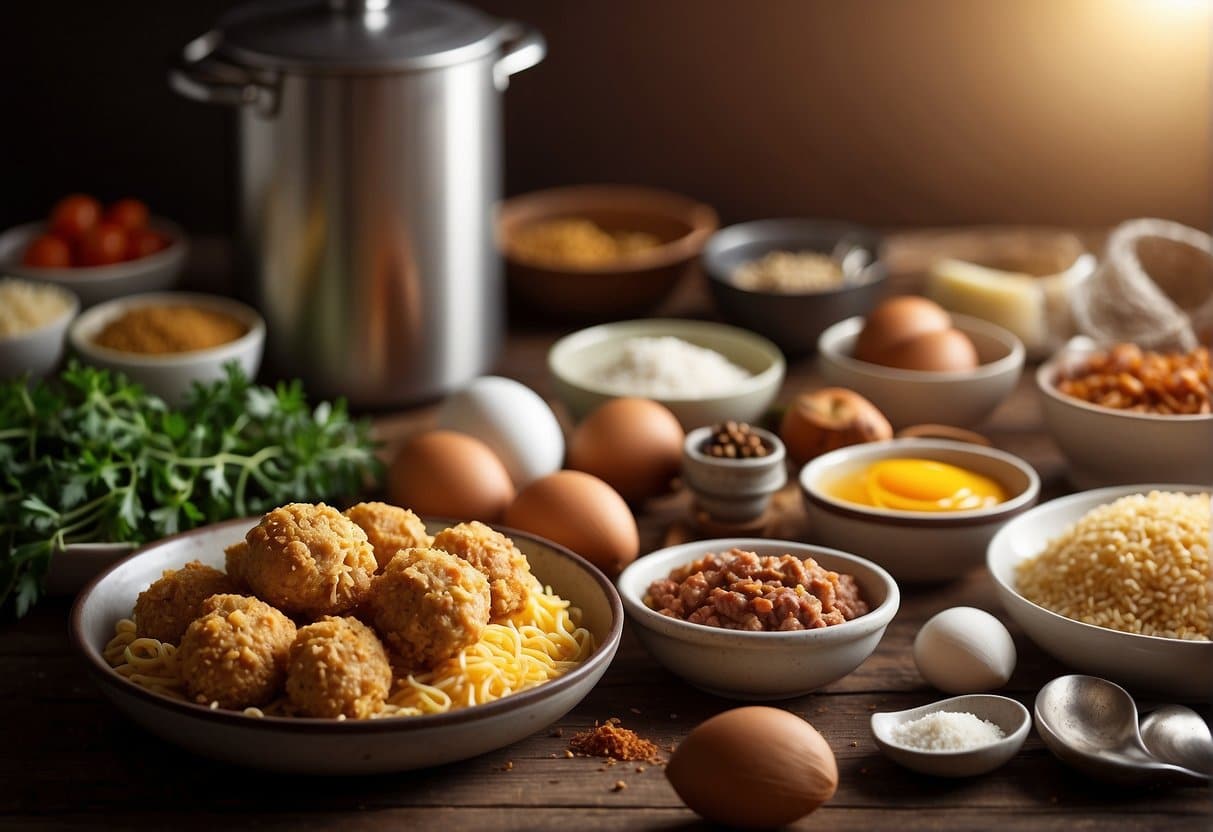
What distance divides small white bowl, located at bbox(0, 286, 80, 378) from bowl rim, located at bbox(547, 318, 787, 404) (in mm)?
882

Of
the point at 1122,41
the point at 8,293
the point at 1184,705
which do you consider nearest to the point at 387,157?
the point at 8,293

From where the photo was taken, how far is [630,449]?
2.13 metres

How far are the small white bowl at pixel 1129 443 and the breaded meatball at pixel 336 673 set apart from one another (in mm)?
1228

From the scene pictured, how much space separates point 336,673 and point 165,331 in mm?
1197

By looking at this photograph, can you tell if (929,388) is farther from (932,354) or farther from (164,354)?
(164,354)

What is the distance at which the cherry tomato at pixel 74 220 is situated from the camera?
2867mm

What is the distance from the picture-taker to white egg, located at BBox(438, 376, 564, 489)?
84.1 inches

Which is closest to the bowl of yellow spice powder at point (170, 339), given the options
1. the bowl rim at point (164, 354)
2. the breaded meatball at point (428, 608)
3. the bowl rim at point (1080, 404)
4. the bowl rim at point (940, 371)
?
the bowl rim at point (164, 354)

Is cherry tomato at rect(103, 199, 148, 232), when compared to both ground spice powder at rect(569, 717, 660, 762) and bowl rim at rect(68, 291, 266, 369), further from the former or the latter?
ground spice powder at rect(569, 717, 660, 762)

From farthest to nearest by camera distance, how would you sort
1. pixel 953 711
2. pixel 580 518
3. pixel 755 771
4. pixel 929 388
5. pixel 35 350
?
pixel 35 350 < pixel 929 388 < pixel 580 518 < pixel 953 711 < pixel 755 771

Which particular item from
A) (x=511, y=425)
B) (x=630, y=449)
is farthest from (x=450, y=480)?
(x=630, y=449)

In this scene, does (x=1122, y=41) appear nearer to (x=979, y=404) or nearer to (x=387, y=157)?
(x=979, y=404)

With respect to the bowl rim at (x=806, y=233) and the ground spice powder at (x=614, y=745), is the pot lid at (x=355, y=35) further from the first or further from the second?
the ground spice powder at (x=614, y=745)

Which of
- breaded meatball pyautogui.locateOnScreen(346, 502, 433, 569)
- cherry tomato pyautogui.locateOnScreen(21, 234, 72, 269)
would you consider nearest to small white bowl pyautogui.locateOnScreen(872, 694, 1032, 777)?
breaded meatball pyautogui.locateOnScreen(346, 502, 433, 569)
